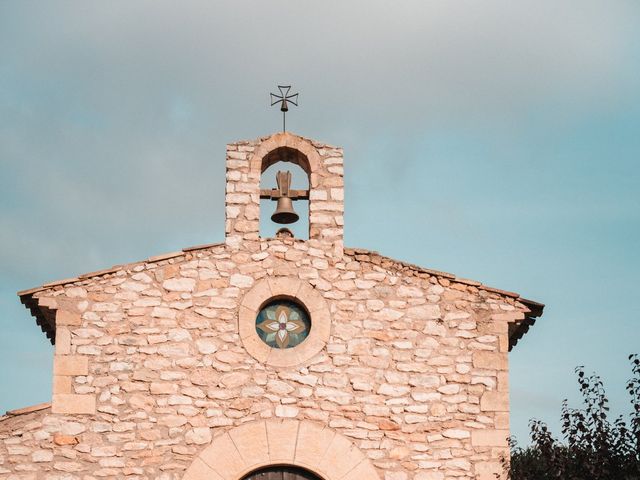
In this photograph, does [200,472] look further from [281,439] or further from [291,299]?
[291,299]

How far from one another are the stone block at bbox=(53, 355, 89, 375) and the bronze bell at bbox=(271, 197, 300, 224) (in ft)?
10.0

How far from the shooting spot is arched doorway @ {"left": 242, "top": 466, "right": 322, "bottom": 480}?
14.3 meters

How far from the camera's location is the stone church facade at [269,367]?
1415 cm

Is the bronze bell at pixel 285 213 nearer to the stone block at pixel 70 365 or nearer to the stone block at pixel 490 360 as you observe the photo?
the stone block at pixel 490 360

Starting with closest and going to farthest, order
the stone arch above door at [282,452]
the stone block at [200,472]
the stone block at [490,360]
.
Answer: the stone block at [200,472] < the stone arch above door at [282,452] < the stone block at [490,360]

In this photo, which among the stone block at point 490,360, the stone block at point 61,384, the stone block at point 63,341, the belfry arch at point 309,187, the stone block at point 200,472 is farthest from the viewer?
the belfry arch at point 309,187

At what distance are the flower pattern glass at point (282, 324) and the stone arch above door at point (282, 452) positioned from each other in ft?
3.32

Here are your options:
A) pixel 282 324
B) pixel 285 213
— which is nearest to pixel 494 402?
pixel 282 324

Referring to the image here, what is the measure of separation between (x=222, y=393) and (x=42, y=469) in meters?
2.22

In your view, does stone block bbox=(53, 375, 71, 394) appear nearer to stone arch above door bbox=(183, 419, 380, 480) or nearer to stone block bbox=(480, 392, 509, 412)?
stone arch above door bbox=(183, 419, 380, 480)

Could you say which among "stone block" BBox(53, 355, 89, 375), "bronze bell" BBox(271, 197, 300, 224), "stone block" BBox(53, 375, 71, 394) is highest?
"bronze bell" BBox(271, 197, 300, 224)

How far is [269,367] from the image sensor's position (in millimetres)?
14547

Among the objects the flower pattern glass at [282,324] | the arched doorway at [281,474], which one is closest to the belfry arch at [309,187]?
the flower pattern glass at [282,324]

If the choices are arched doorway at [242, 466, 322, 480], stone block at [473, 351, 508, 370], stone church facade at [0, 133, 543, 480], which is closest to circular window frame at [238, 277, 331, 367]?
stone church facade at [0, 133, 543, 480]
